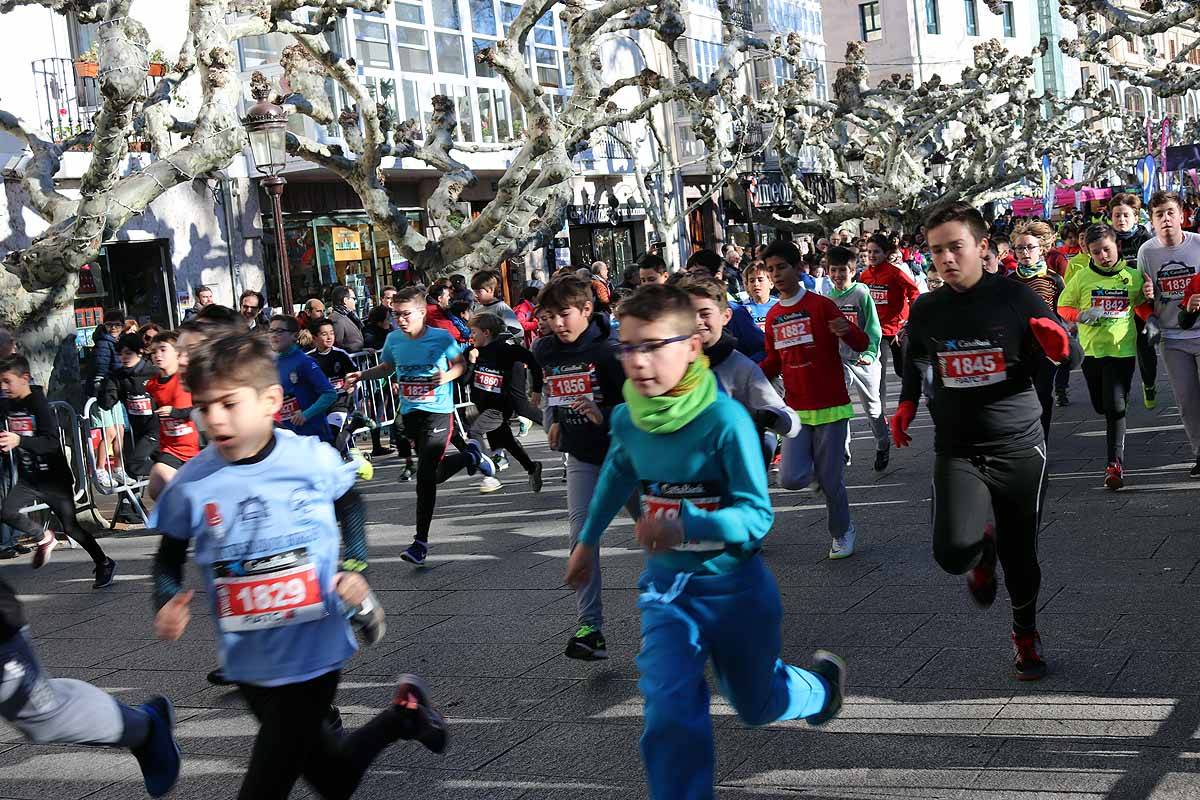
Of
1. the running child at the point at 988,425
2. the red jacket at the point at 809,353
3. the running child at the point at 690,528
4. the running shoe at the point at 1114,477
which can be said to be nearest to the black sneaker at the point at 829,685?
the running child at the point at 690,528

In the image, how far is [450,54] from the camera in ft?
99.0

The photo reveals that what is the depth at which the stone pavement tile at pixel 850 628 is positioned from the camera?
5953 millimetres

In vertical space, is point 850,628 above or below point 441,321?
below

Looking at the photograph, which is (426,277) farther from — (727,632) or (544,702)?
(727,632)

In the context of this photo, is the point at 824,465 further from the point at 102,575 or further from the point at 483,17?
the point at 483,17

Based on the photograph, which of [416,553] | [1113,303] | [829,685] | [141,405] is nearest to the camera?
[829,685]

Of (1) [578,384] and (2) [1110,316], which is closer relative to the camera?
(1) [578,384]

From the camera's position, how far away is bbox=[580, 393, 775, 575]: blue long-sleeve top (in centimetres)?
386

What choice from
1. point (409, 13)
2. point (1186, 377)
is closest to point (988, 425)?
point (1186, 377)

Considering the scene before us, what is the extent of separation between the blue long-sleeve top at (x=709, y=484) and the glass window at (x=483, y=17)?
92.9 ft

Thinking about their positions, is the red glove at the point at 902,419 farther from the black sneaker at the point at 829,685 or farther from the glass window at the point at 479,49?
the glass window at the point at 479,49

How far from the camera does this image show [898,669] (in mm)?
5469

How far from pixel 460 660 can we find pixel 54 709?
2.32 meters

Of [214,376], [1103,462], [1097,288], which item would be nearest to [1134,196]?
[1097,288]
